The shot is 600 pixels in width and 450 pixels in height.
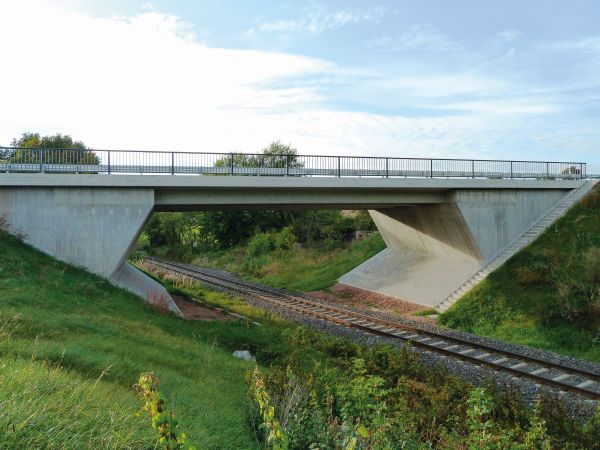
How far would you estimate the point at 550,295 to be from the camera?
58.6ft

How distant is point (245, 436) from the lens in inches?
244

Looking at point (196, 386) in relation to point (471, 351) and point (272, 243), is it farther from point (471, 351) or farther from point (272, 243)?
point (272, 243)

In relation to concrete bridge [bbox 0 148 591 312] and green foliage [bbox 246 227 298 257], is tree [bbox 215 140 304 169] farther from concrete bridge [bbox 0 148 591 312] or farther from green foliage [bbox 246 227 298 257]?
green foliage [bbox 246 227 298 257]

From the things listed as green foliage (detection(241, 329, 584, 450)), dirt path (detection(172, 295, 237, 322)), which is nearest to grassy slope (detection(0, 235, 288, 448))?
green foliage (detection(241, 329, 584, 450))

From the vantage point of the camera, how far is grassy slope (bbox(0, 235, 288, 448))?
4.73m

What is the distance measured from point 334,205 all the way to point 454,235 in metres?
6.13

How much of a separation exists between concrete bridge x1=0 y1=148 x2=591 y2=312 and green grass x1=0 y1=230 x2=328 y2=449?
4.45 ft

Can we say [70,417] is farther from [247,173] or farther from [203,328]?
[247,173]

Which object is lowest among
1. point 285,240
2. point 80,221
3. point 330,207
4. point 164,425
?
point 285,240

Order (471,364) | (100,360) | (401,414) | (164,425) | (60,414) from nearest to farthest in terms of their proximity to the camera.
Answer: (164,425)
(60,414)
(100,360)
(401,414)
(471,364)

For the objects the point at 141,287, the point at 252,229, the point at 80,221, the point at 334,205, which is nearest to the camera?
the point at 80,221

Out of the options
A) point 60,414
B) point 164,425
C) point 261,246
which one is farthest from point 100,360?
point 261,246

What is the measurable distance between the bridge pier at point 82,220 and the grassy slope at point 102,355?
2.51 feet

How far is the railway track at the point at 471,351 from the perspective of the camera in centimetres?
1152
